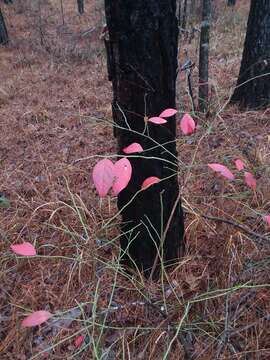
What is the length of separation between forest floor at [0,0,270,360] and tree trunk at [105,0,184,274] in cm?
13

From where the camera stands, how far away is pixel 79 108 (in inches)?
184

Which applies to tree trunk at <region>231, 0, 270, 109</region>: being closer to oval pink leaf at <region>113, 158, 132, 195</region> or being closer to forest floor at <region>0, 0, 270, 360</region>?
forest floor at <region>0, 0, 270, 360</region>

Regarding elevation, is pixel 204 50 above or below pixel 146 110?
below

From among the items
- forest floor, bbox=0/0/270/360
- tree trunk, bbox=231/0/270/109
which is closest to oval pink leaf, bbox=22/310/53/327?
forest floor, bbox=0/0/270/360

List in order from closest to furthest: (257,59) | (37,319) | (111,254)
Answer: (37,319), (111,254), (257,59)

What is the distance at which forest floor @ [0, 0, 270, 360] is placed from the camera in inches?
69.5

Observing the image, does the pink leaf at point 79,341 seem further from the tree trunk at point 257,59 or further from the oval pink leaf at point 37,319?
the tree trunk at point 257,59

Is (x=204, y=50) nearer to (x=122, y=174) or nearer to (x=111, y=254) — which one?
(x=111, y=254)

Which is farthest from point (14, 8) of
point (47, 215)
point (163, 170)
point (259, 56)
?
point (163, 170)

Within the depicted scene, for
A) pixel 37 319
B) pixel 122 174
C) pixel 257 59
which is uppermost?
pixel 122 174

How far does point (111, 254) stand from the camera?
226 centimetres

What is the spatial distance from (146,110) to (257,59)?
2.70 meters

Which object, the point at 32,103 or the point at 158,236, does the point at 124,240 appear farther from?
the point at 32,103

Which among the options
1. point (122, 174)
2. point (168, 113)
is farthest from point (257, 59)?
point (122, 174)
